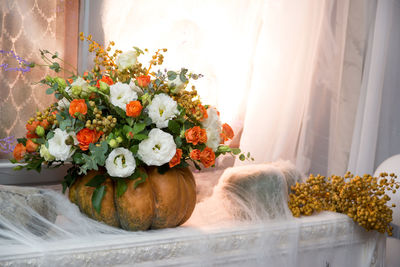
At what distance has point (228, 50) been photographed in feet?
6.90

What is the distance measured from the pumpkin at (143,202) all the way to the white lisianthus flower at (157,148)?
0.24ft

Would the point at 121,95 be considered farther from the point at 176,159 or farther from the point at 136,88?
the point at 176,159

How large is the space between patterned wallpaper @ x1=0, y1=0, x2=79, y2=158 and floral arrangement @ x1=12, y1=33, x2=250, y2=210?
42 cm

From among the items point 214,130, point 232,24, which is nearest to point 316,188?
point 214,130

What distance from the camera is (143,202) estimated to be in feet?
3.94

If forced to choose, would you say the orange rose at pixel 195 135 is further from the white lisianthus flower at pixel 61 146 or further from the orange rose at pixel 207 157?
the white lisianthus flower at pixel 61 146

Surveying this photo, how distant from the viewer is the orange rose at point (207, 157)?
1.28 metres

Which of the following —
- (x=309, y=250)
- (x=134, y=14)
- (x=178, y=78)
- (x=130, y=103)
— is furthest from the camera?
(x=134, y=14)

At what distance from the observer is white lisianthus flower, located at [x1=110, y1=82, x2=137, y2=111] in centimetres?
121

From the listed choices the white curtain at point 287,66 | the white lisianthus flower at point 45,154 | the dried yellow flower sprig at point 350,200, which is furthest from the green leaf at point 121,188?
the white curtain at point 287,66

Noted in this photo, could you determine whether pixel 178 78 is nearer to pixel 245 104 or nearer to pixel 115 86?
pixel 115 86

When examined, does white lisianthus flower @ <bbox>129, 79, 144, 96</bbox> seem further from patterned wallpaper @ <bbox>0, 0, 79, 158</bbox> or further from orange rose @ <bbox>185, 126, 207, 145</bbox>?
patterned wallpaper @ <bbox>0, 0, 79, 158</bbox>

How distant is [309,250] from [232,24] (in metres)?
1.14

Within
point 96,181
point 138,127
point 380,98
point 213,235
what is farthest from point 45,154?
point 380,98
